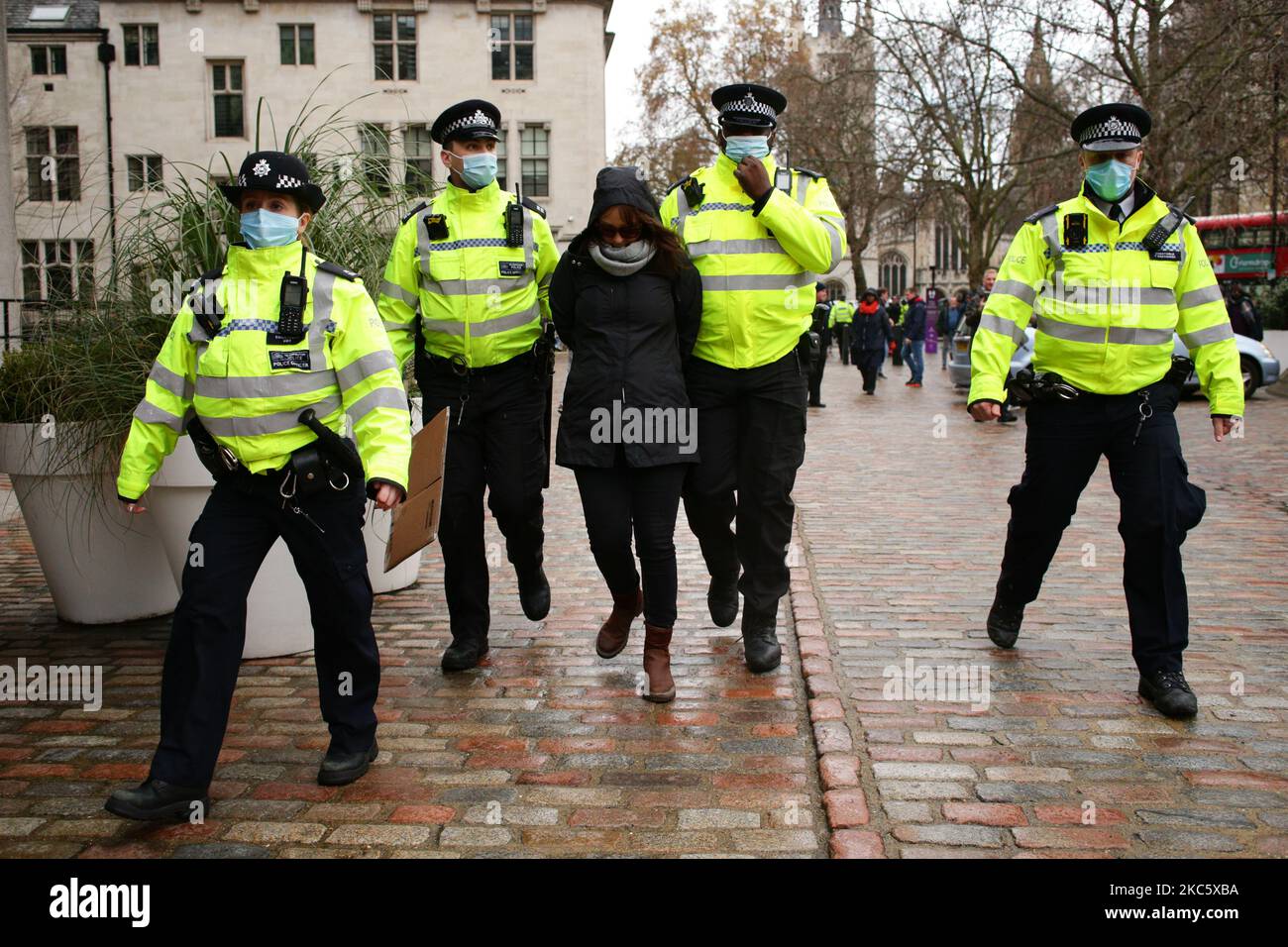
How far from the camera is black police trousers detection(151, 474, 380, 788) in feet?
13.1

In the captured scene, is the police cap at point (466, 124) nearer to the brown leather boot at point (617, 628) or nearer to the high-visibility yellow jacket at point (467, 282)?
the high-visibility yellow jacket at point (467, 282)

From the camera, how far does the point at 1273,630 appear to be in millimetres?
6211

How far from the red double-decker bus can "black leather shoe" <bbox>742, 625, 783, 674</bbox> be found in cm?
3232

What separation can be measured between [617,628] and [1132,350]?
2410 mm

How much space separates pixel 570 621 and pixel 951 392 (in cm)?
1811

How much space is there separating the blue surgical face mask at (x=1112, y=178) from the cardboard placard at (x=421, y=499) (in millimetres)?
2697

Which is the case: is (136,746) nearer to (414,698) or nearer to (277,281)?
(414,698)

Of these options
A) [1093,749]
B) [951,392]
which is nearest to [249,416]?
[1093,749]

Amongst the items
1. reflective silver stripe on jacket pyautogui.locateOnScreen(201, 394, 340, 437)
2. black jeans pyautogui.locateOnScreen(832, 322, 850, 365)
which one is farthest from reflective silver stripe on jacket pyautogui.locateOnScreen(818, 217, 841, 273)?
black jeans pyautogui.locateOnScreen(832, 322, 850, 365)

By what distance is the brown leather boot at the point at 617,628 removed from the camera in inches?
219

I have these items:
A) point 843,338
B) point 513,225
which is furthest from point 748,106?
point 843,338

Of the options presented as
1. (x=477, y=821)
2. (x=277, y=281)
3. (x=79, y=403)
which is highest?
(x=277, y=281)

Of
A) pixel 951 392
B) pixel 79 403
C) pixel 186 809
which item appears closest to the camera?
pixel 186 809

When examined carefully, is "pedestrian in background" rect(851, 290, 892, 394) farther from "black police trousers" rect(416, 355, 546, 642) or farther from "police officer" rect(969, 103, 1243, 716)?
"black police trousers" rect(416, 355, 546, 642)
